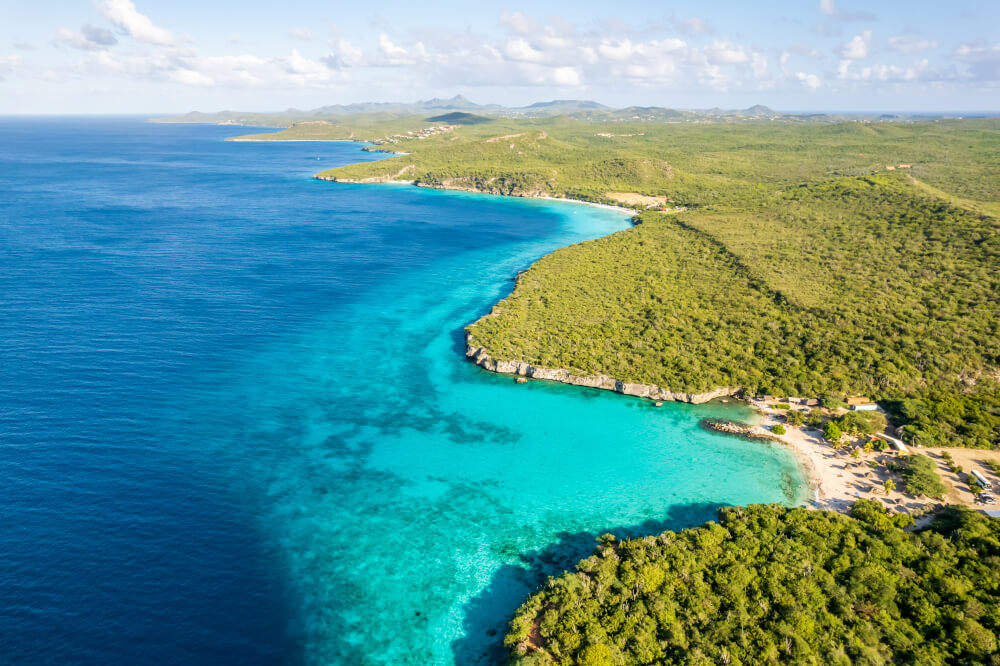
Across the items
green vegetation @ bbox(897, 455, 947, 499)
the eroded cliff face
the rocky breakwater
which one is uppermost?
the eroded cliff face

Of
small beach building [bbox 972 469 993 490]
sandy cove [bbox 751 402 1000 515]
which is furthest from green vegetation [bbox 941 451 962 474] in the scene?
small beach building [bbox 972 469 993 490]

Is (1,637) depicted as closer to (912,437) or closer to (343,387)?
(343,387)

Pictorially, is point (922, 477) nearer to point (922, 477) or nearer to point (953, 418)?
point (922, 477)

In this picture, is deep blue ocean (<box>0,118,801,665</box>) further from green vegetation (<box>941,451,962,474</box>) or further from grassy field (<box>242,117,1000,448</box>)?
green vegetation (<box>941,451,962,474</box>)

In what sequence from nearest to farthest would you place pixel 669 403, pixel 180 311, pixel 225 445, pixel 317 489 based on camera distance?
1. pixel 317 489
2. pixel 225 445
3. pixel 669 403
4. pixel 180 311

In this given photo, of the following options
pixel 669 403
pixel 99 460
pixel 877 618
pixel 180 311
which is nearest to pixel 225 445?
pixel 99 460
